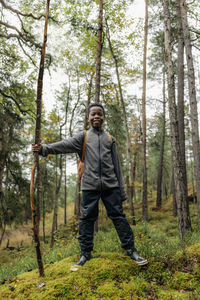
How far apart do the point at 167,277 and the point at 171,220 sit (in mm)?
9829

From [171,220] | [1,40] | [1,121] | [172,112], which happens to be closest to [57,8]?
[1,40]

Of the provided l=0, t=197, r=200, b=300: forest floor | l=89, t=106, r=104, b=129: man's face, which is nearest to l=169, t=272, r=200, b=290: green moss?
l=0, t=197, r=200, b=300: forest floor

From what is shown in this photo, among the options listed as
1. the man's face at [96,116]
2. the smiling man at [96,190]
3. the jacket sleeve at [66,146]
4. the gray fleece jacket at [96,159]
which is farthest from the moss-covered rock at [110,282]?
the man's face at [96,116]

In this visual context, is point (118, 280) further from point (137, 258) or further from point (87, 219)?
point (87, 219)

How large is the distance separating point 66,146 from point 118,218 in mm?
1424

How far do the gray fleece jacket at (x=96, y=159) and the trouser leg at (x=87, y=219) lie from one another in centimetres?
16

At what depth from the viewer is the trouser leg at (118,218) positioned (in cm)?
307

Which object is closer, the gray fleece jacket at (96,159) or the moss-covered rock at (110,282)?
the moss-covered rock at (110,282)

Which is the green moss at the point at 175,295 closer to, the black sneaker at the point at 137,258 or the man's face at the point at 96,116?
the black sneaker at the point at 137,258

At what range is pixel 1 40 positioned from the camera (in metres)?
7.92

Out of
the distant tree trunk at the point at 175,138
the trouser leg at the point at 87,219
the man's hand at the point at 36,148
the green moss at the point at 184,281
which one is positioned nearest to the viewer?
the green moss at the point at 184,281

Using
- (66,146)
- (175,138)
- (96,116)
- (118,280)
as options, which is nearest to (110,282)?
(118,280)

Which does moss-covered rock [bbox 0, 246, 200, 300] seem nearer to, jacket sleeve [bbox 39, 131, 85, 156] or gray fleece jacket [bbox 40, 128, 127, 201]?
gray fleece jacket [bbox 40, 128, 127, 201]

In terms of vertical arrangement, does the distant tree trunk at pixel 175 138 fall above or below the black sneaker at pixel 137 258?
above
